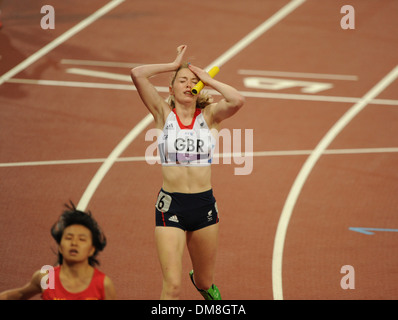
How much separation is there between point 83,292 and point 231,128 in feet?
22.7

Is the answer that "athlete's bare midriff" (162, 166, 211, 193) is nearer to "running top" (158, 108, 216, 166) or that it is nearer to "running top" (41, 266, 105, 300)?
"running top" (158, 108, 216, 166)

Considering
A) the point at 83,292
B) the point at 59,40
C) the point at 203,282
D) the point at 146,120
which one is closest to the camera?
the point at 83,292

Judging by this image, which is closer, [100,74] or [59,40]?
[100,74]

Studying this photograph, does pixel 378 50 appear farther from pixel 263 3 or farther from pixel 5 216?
pixel 5 216

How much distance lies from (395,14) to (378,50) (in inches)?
86.3

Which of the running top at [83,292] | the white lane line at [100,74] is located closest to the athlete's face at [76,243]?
the running top at [83,292]

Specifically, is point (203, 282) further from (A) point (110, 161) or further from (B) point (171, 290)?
(A) point (110, 161)

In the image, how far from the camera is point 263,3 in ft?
55.2

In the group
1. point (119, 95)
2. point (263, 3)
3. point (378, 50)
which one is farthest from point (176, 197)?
point (263, 3)

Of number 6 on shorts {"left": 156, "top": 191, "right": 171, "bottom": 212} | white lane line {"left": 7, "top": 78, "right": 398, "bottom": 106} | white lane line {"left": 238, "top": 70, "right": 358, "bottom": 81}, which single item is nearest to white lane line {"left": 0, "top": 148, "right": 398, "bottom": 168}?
white lane line {"left": 7, "top": 78, "right": 398, "bottom": 106}

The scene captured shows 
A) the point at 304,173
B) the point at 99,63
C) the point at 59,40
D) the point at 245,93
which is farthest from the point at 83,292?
the point at 59,40

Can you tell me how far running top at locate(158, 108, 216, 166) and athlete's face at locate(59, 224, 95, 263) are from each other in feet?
4.44

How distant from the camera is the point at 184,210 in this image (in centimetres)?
615

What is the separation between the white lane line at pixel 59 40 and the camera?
13271 mm
